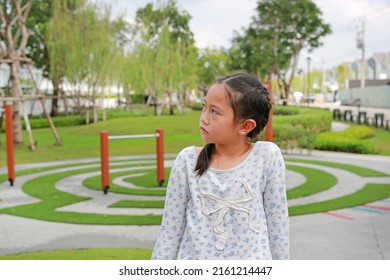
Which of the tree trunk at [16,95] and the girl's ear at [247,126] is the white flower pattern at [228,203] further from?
the tree trunk at [16,95]

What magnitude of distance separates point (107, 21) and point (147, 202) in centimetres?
2543

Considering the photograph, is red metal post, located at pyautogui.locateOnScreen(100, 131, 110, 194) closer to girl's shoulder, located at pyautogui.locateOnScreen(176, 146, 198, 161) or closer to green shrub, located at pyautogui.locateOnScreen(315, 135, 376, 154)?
girl's shoulder, located at pyautogui.locateOnScreen(176, 146, 198, 161)

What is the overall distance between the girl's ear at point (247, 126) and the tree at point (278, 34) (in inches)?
1305

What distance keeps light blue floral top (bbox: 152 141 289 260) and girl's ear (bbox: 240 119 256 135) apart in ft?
0.22

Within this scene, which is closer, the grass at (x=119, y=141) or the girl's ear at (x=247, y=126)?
the girl's ear at (x=247, y=126)

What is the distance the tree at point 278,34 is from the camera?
34.8 metres

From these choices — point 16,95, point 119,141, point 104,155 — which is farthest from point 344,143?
point 16,95

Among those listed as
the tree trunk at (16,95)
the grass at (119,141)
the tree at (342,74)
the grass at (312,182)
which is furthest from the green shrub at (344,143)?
the tree at (342,74)

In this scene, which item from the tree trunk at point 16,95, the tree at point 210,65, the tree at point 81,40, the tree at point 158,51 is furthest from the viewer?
the tree at point 210,65

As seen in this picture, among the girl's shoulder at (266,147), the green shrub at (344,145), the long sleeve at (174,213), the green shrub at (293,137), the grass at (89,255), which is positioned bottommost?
the grass at (89,255)

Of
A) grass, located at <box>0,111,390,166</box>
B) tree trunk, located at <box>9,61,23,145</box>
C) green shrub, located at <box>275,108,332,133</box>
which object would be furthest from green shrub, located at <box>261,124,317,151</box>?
tree trunk, located at <box>9,61,23,145</box>

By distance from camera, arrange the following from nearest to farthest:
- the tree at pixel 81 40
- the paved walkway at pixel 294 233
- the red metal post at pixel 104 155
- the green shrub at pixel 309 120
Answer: the paved walkway at pixel 294 233, the red metal post at pixel 104 155, the green shrub at pixel 309 120, the tree at pixel 81 40

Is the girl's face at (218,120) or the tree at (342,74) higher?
the tree at (342,74)

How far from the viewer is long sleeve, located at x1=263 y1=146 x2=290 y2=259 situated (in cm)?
210
